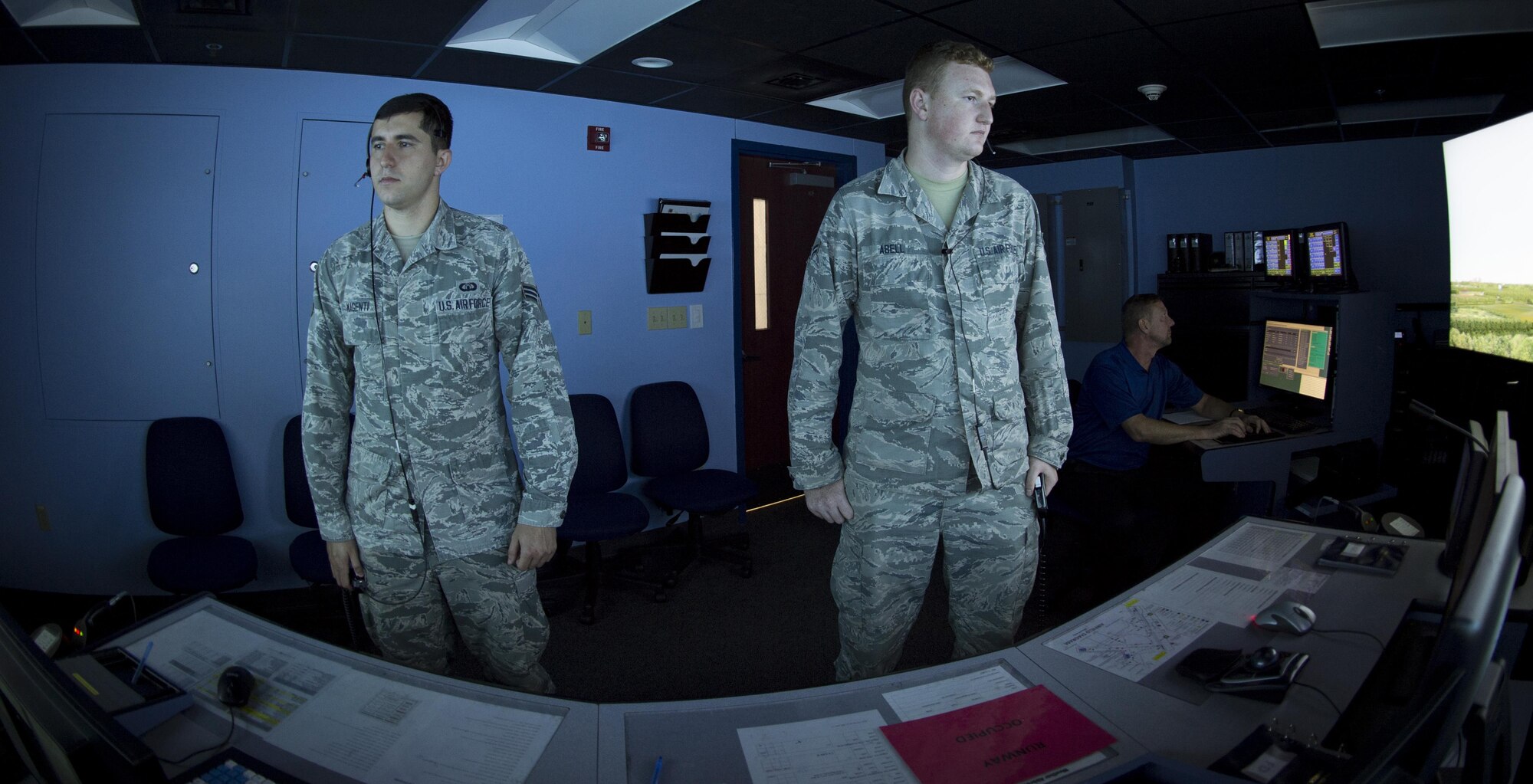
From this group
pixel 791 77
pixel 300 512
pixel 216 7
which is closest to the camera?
pixel 216 7

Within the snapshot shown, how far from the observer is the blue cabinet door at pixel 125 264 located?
10.1 feet

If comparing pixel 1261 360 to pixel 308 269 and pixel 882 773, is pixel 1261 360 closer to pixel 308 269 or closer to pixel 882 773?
pixel 882 773

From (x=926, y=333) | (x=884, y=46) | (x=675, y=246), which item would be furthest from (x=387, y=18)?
(x=926, y=333)

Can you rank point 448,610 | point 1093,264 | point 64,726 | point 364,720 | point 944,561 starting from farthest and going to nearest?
point 1093,264, point 448,610, point 944,561, point 364,720, point 64,726

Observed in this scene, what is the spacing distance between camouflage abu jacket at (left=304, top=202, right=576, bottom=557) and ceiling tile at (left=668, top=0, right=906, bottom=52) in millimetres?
1470

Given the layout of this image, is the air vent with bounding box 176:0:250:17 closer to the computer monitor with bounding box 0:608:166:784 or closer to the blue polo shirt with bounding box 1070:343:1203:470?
the computer monitor with bounding box 0:608:166:784

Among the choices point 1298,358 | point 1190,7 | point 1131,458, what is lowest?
point 1131,458

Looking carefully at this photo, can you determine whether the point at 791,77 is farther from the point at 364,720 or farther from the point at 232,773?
the point at 232,773

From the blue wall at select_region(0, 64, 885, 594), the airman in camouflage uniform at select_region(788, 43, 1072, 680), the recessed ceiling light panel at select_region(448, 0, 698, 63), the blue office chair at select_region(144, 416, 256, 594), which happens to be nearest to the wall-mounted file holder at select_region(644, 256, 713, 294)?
the blue wall at select_region(0, 64, 885, 594)

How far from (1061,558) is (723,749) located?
310cm

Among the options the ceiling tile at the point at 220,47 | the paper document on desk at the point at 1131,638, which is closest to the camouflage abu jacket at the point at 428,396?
the paper document on desk at the point at 1131,638

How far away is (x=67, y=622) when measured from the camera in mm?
3027

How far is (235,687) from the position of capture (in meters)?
1.05

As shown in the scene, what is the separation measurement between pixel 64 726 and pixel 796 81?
3524 millimetres
